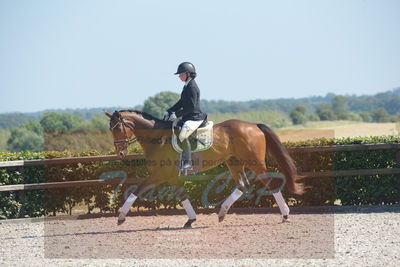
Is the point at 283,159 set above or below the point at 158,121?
below

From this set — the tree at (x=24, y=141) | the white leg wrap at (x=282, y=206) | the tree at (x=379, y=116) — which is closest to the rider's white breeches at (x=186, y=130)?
the white leg wrap at (x=282, y=206)

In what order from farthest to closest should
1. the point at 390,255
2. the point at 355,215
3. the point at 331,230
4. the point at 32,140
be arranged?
the point at 32,140 < the point at 355,215 < the point at 331,230 < the point at 390,255

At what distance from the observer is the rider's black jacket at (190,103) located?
11321mm

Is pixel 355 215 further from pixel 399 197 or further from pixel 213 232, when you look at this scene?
pixel 213 232

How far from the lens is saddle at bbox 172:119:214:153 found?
455 inches

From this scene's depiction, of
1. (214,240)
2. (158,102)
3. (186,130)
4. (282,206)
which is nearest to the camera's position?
(214,240)

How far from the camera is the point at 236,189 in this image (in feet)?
39.2

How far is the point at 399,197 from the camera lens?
13.9 metres

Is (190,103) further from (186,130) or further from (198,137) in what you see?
(198,137)

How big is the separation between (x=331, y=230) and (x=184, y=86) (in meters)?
3.71

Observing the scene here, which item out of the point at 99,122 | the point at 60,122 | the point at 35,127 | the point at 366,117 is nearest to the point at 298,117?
the point at 366,117

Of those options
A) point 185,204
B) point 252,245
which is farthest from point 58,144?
point 252,245

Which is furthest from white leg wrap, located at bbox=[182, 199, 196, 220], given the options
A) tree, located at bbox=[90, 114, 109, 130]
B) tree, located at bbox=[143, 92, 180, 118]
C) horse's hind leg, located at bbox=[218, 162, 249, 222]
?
tree, located at bbox=[90, 114, 109, 130]

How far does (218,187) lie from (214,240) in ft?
11.3
